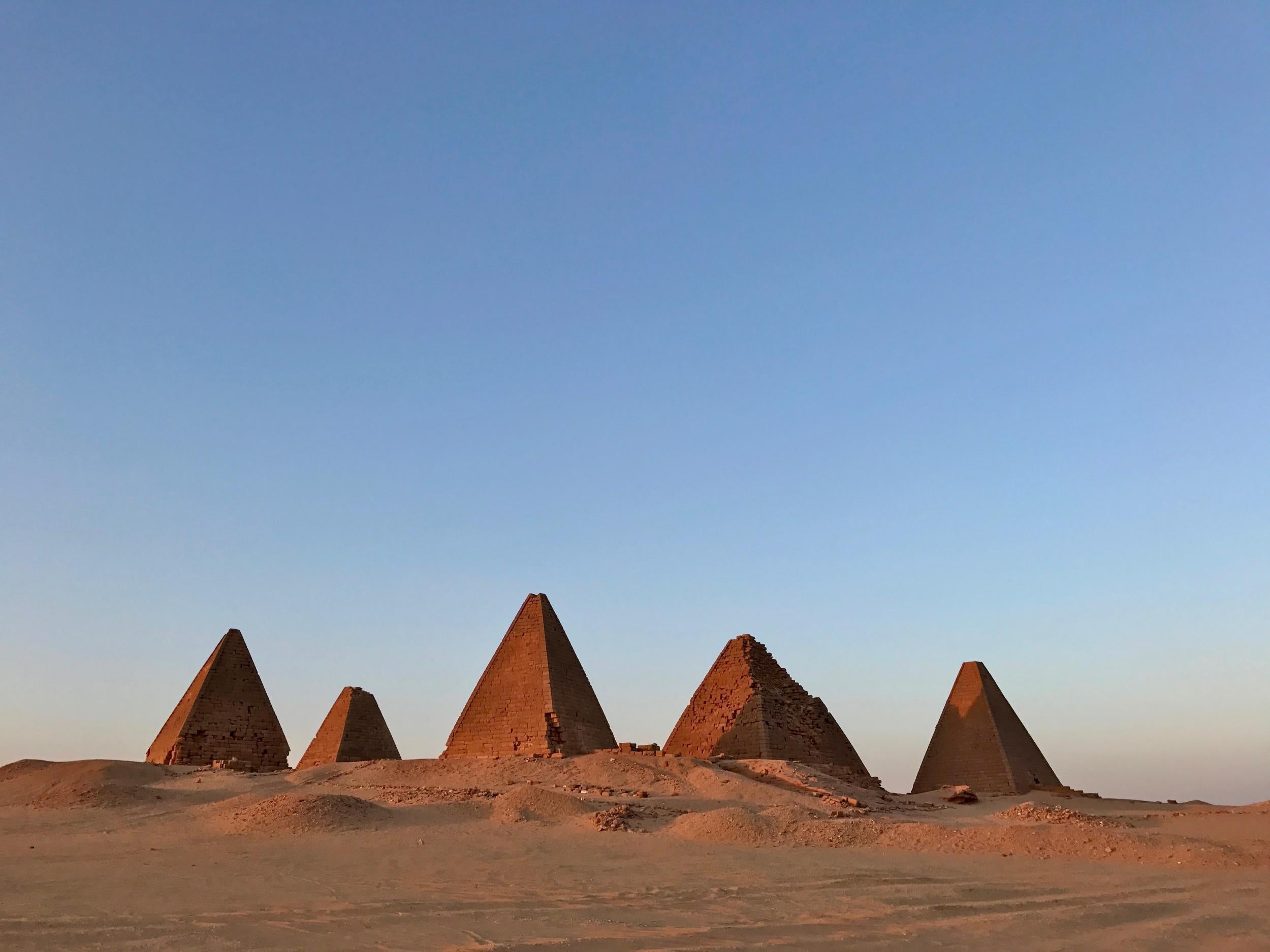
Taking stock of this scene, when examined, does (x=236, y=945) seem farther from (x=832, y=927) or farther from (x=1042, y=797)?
(x=1042, y=797)

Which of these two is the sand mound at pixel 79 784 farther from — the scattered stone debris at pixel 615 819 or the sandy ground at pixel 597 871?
the scattered stone debris at pixel 615 819

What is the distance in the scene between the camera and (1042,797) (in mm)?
23562

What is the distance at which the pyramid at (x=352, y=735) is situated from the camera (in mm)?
25797

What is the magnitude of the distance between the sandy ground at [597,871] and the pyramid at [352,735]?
33.0ft

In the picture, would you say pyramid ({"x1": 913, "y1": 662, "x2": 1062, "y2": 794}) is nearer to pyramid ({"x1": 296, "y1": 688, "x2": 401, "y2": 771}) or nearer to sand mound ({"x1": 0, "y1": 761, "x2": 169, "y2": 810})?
pyramid ({"x1": 296, "y1": 688, "x2": 401, "y2": 771})

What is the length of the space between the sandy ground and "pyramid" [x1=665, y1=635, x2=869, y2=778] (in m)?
4.32

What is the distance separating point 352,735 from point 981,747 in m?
17.7

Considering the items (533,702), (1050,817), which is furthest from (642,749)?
(1050,817)

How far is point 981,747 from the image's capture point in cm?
2628

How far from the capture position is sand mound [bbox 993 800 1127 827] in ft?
41.0

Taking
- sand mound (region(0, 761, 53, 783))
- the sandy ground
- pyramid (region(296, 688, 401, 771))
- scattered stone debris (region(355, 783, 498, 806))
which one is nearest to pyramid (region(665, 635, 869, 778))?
the sandy ground

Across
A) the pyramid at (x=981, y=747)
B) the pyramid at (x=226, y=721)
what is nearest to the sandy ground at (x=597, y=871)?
the pyramid at (x=226, y=721)

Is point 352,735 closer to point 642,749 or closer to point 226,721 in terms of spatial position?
point 226,721

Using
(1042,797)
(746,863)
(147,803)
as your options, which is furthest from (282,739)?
(1042,797)
